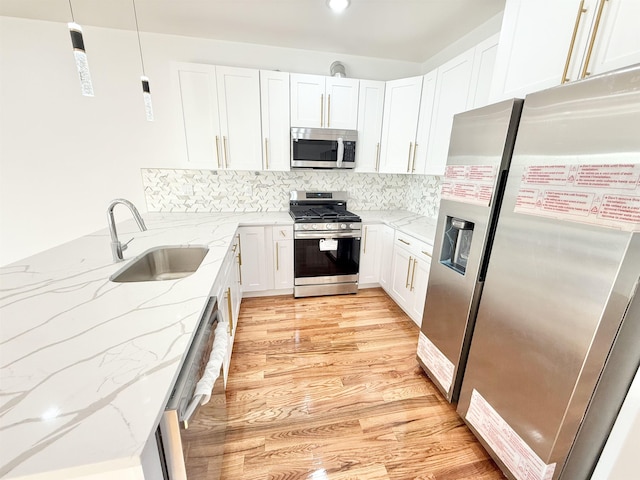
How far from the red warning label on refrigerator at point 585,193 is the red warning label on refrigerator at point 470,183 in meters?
0.17

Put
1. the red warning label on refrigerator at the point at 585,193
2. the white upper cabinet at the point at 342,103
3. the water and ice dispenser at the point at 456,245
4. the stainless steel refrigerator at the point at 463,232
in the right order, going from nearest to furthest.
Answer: the red warning label on refrigerator at the point at 585,193 < the stainless steel refrigerator at the point at 463,232 < the water and ice dispenser at the point at 456,245 < the white upper cabinet at the point at 342,103

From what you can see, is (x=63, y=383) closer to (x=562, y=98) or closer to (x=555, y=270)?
(x=555, y=270)

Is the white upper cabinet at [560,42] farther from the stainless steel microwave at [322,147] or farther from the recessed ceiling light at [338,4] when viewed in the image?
the stainless steel microwave at [322,147]

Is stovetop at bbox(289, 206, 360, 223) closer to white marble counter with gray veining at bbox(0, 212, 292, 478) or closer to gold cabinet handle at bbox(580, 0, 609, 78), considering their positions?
white marble counter with gray veining at bbox(0, 212, 292, 478)

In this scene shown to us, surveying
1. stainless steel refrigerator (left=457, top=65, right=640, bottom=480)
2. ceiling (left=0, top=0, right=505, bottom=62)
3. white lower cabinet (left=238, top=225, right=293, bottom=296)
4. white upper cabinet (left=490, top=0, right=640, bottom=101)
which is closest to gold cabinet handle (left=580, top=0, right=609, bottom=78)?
white upper cabinet (left=490, top=0, right=640, bottom=101)

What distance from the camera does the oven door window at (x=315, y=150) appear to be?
270cm

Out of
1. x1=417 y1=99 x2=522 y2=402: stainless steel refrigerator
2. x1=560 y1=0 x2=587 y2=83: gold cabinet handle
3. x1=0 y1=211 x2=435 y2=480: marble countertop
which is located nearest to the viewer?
x1=0 y1=211 x2=435 y2=480: marble countertop

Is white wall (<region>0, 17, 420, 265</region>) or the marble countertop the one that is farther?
white wall (<region>0, 17, 420, 265</region>)

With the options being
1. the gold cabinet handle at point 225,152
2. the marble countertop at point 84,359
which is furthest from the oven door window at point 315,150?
the marble countertop at point 84,359

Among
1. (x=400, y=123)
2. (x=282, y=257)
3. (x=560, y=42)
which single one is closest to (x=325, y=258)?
(x=282, y=257)

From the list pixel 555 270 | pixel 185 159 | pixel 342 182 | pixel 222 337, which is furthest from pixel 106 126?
pixel 555 270

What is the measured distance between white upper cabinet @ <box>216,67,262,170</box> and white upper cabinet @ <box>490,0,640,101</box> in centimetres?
204

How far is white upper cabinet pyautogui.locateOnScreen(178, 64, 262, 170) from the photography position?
96.3 inches

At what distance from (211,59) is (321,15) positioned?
1264 mm
